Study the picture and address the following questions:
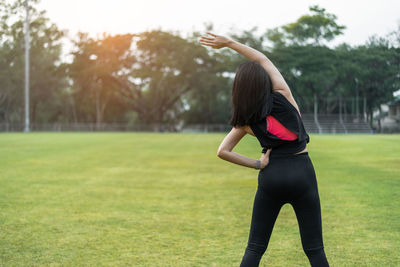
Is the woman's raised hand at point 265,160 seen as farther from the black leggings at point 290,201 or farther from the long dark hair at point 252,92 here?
the long dark hair at point 252,92

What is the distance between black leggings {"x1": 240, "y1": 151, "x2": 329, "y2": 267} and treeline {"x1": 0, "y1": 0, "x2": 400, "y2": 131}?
41968 mm

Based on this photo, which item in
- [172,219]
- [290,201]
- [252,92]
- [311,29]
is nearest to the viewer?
[252,92]

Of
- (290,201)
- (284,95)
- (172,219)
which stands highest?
(284,95)

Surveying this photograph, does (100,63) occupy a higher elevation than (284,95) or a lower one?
higher

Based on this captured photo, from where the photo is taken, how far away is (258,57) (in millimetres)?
3037

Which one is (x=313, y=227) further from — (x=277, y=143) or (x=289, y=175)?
(x=277, y=143)

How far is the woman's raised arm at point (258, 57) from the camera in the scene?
296 centimetres

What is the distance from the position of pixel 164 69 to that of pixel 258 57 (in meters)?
56.6

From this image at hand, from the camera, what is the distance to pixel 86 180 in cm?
1084

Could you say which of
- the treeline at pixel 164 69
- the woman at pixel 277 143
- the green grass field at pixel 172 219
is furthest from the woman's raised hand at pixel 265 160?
the treeline at pixel 164 69

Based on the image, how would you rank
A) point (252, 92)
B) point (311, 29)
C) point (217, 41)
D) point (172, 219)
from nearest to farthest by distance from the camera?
point (252, 92)
point (217, 41)
point (172, 219)
point (311, 29)

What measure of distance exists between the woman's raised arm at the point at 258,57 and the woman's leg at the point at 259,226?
66 centimetres

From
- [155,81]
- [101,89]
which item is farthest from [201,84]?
[101,89]

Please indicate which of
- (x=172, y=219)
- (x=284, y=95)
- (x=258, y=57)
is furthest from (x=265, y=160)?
(x=172, y=219)
